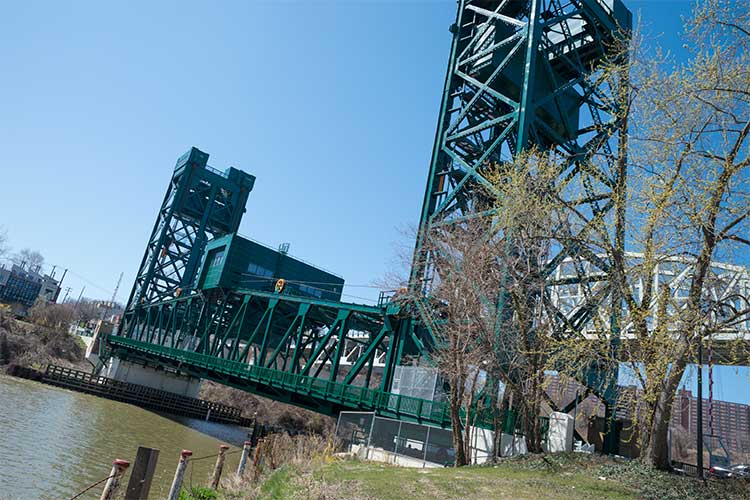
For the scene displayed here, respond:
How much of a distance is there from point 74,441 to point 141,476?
76.6ft

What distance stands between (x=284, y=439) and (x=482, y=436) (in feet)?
26.7

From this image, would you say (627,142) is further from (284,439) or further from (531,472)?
(284,439)

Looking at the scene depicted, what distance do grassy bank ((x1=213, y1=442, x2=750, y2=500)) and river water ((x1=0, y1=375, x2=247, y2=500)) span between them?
18.1 ft

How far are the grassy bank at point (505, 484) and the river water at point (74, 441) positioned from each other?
18.1ft

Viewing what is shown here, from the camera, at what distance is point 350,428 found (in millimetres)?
24797

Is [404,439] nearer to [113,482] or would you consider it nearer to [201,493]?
[201,493]

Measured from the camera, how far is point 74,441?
1059 inches

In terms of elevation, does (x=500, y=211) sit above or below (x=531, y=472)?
above

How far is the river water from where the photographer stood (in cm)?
1780

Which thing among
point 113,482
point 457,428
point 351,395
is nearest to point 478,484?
point 457,428

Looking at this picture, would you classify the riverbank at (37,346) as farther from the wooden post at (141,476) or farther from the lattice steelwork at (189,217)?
the wooden post at (141,476)

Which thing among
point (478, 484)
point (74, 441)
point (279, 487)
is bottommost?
point (74, 441)

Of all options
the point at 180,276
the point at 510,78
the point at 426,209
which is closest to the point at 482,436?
the point at 426,209

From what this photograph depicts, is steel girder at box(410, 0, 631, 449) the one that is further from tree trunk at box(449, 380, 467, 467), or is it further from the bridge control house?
the bridge control house
